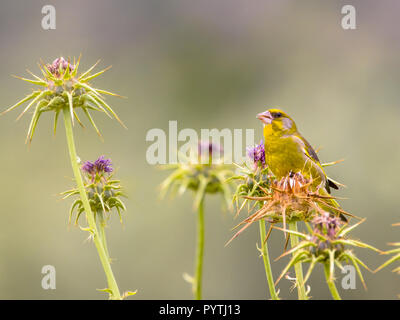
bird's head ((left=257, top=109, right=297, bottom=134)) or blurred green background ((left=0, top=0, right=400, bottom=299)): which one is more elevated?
blurred green background ((left=0, top=0, right=400, bottom=299))

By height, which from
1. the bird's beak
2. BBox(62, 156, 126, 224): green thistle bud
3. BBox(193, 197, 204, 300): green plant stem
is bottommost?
BBox(193, 197, 204, 300): green plant stem

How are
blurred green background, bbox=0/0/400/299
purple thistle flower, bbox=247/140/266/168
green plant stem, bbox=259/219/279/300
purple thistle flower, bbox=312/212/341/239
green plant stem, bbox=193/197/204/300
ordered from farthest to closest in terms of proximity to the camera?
blurred green background, bbox=0/0/400/299 < purple thistle flower, bbox=247/140/266/168 < green plant stem, bbox=259/219/279/300 < purple thistle flower, bbox=312/212/341/239 < green plant stem, bbox=193/197/204/300

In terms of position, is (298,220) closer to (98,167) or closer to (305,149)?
(98,167)

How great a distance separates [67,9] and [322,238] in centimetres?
3151

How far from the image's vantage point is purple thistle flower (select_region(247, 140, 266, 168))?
5.43m

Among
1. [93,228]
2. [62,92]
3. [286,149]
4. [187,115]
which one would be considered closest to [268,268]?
[93,228]

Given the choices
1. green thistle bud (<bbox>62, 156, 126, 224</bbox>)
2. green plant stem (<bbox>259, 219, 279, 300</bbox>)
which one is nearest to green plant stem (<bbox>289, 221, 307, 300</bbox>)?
green plant stem (<bbox>259, 219, 279, 300</bbox>)

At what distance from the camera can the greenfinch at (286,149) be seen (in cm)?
603

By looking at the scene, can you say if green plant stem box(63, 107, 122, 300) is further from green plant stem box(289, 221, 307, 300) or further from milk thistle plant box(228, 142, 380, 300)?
green plant stem box(289, 221, 307, 300)

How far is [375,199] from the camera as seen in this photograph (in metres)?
22.9

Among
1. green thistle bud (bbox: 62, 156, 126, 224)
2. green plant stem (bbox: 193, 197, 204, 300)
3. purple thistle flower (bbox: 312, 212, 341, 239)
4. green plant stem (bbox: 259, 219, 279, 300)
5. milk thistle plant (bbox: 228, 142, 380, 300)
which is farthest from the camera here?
green thistle bud (bbox: 62, 156, 126, 224)

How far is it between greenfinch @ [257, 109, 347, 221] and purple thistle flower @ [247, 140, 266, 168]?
20 centimetres

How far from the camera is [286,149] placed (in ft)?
21.0
